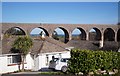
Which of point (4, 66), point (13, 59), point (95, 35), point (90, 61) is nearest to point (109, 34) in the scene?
point (95, 35)

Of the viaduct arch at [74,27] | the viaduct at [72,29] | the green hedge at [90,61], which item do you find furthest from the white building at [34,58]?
the viaduct arch at [74,27]

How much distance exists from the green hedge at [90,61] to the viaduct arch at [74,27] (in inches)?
1240

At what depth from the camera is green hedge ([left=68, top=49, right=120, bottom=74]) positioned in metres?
20.6

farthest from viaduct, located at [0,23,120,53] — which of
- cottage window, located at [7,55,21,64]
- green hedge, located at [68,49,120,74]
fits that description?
green hedge, located at [68,49,120,74]

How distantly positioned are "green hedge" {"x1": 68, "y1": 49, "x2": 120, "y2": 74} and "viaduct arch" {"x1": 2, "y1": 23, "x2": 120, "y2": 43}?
1240 inches

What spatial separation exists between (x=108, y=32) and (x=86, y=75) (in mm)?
48157

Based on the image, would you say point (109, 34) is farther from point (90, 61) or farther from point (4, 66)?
point (90, 61)

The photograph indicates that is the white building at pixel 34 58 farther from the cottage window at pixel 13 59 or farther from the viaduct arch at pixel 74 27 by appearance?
the viaduct arch at pixel 74 27

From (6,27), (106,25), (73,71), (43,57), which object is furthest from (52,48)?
(106,25)

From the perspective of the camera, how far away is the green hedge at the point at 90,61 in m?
20.6

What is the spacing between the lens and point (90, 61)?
20.7m

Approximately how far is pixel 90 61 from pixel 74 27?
127ft

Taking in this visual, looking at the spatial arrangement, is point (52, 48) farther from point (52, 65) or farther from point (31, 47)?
point (52, 65)

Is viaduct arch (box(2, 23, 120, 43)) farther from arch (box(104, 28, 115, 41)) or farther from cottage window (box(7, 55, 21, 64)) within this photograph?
cottage window (box(7, 55, 21, 64))
